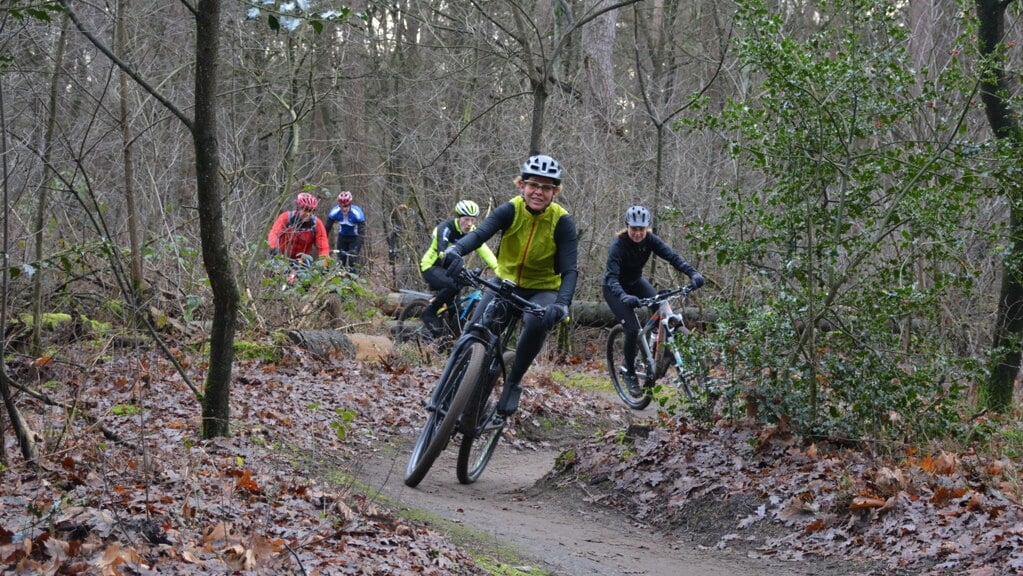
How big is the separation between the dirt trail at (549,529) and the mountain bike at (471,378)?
0.33 m

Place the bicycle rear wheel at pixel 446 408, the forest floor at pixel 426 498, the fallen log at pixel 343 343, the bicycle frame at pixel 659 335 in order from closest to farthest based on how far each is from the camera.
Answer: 1. the forest floor at pixel 426 498
2. the bicycle rear wheel at pixel 446 408
3. the fallen log at pixel 343 343
4. the bicycle frame at pixel 659 335

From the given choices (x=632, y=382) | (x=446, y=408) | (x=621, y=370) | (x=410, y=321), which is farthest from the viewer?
(x=410, y=321)

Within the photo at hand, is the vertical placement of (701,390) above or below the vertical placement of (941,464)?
above

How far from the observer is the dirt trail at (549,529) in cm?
582

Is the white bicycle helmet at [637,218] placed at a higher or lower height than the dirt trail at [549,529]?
higher

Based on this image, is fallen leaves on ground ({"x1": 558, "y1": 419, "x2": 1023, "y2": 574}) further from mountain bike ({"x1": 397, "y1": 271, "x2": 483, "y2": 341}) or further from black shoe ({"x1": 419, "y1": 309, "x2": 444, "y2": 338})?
black shoe ({"x1": 419, "y1": 309, "x2": 444, "y2": 338})

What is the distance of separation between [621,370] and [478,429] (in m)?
5.28

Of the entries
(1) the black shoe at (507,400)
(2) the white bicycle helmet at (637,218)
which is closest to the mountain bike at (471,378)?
(1) the black shoe at (507,400)

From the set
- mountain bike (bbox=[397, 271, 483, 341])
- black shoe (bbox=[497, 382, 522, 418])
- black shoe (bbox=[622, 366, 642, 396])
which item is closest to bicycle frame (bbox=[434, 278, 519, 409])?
black shoe (bbox=[497, 382, 522, 418])

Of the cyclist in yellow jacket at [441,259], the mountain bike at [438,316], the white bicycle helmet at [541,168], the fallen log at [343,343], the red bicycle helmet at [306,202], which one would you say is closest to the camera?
the white bicycle helmet at [541,168]

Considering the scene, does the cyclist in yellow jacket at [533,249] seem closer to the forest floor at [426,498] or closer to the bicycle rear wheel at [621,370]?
the forest floor at [426,498]

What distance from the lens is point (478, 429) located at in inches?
303

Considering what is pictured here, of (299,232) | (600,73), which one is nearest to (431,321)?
(299,232)

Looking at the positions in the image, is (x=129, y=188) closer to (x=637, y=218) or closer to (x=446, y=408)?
(x=446, y=408)
